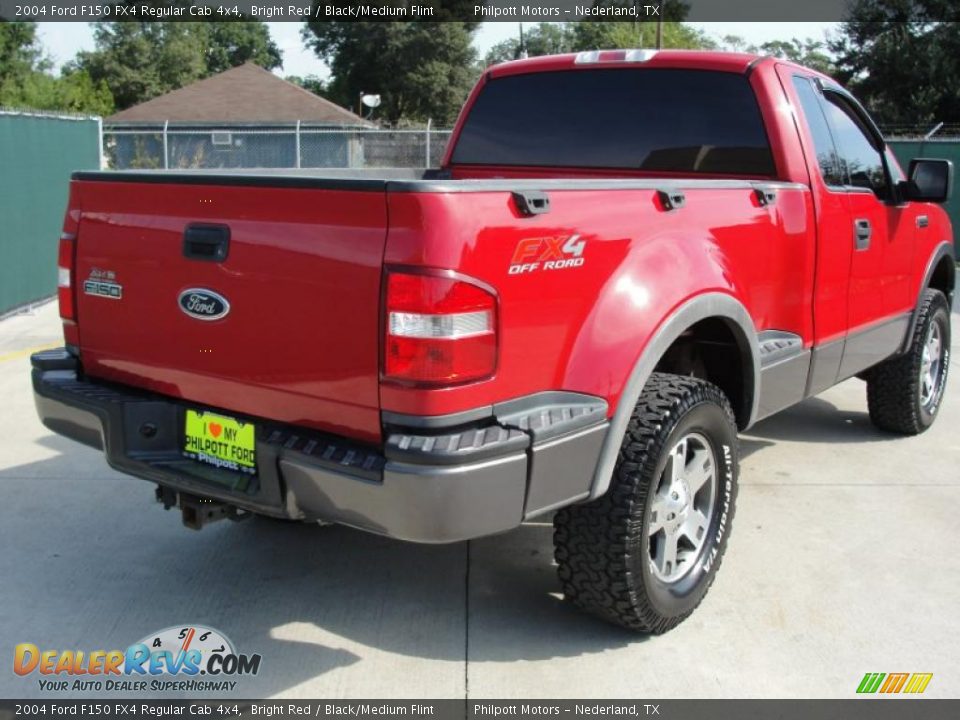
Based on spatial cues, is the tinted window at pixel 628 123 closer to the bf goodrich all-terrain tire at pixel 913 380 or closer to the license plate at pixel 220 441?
the bf goodrich all-terrain tire at pixel 913 380

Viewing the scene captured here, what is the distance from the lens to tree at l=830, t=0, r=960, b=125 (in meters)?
30.7

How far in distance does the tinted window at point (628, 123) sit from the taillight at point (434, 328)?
2.08 meters

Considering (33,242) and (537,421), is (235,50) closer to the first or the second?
(33,242)

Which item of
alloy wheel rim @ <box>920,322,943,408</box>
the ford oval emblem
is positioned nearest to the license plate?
the ford oval emblem

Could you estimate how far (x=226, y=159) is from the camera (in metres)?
30.0

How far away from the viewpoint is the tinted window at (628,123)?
434 centimetres

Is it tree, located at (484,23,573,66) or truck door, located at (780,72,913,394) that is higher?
tree, located at (484,23,573,66)

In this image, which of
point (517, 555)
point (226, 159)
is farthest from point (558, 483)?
point (226, 159)

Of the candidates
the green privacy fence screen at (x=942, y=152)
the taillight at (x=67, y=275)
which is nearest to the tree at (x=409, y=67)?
the green privacy fence screen at (x=942, y=152)

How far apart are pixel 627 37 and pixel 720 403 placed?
6193 centimetres

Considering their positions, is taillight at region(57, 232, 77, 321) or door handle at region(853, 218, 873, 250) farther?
door handle at region(853, 218, 873, 250)

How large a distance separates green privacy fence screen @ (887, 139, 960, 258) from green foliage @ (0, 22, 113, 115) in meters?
33.6

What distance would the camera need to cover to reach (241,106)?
121ft

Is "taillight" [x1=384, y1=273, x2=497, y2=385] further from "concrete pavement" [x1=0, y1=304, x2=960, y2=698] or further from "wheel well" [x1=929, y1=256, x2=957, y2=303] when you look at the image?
"wheel well" [x1=929, y1=256, x2=957, y2=303]
